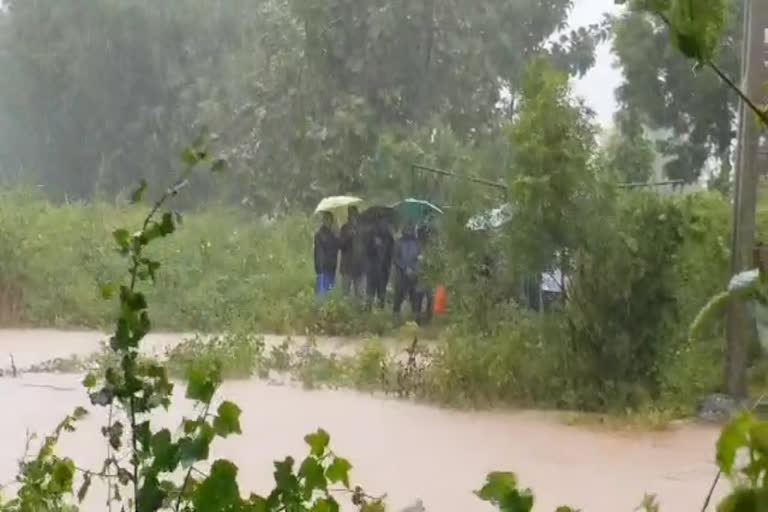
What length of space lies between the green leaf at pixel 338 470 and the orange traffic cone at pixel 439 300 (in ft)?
7.56

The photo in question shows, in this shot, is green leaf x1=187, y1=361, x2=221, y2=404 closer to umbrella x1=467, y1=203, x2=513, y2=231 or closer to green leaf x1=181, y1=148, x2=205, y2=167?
green leaf x1=181, y1=148, x2=205, y2=167

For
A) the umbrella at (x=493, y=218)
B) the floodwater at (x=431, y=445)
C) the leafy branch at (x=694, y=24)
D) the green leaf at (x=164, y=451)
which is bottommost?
the floodwater at (x=431, y=445)

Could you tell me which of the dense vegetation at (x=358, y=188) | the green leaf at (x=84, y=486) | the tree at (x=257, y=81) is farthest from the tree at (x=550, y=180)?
the green leaf at (x=84, y=486)

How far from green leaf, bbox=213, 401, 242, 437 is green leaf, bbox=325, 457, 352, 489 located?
0.05 metres

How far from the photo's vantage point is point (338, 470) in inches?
27.2

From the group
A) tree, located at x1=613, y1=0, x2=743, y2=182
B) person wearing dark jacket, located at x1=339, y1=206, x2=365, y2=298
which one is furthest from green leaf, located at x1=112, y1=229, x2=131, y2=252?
person wearing dark jacket, located at x1=339, y1=206, x2=365, y2=298

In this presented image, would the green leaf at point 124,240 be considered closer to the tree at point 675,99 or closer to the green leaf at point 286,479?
the green leaf at point 286,479

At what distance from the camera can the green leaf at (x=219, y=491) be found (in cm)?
64

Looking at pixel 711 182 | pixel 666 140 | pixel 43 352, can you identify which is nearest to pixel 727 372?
pixel 711 182

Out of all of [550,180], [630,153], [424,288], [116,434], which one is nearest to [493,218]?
[550,180]

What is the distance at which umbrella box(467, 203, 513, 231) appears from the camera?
276cm

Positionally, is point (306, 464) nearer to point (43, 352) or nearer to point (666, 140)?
point (666, 140)

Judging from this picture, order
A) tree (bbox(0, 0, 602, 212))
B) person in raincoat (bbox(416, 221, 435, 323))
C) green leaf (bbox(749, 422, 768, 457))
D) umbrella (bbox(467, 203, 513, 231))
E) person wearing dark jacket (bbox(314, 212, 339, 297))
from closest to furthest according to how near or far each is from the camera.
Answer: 1. green leaf (bbox(749, 422, 768, 457))
2. tree (bbox(0, 0, 602, 212))
3. umbrella (bbox(467, 203, 513, 231))
4. person in raincoat (bbox(416, 221, 435, 323))
5. person wearing dark jacket (bbox(314, 212, 339, 297))

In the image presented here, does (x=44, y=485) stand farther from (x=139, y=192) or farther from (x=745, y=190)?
(x=745, y=190)
